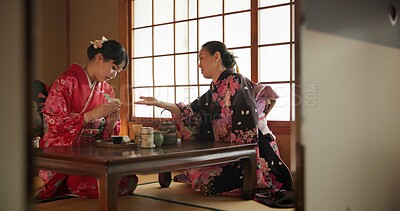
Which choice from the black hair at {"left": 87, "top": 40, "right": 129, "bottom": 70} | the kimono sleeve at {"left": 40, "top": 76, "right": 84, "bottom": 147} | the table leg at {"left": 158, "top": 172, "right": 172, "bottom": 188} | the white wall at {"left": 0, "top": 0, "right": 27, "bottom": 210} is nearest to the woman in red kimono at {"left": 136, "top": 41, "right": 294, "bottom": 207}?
the table leg at {"left": 158, "top": 172, "right": 172, "bottom": 188}

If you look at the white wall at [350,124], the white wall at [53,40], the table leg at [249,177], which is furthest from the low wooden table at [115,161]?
the white wall at [53,40]

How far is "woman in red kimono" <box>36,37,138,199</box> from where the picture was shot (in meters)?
3.11

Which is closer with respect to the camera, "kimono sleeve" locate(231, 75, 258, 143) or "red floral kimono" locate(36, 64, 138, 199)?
"red floral kimono" locate(36, 64, 138, 199)

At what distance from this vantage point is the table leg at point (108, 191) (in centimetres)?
215

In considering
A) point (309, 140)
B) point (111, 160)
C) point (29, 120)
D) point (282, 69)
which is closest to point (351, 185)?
point (309, 140)

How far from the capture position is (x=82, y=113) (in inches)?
127

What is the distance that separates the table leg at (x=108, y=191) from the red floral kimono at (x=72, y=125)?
1.02m

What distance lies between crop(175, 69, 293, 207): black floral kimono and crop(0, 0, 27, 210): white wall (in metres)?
2.59

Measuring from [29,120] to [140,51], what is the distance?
200 inches

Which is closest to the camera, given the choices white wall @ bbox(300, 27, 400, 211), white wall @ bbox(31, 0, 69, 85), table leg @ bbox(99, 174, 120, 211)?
white wall @ bbox(300, 27, 400, 211)

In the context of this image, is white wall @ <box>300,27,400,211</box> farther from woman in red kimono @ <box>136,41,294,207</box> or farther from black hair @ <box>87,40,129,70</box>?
black hair @ <box>87,40,129,70</box>

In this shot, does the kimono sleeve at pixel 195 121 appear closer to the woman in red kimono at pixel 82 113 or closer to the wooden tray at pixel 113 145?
the woman in red kimono at pixel 82 113

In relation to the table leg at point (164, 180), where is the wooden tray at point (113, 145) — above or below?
above

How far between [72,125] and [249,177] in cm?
136
